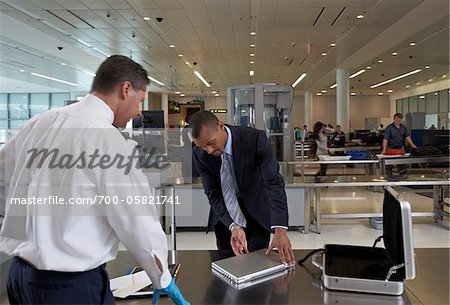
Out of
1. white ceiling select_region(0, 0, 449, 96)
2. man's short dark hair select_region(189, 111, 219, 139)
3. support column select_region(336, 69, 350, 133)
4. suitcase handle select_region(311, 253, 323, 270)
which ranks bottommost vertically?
suitcase handle select_region(311, 253, 323, 270)

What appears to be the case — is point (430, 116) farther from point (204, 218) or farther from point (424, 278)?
point (424, 278)

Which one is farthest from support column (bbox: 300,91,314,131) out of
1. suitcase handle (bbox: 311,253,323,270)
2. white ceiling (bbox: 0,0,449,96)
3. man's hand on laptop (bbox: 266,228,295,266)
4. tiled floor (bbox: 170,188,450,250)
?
man's hand on laptop (bbox: 266,228,295,266)

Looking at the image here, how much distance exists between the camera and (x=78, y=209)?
1.05 metres

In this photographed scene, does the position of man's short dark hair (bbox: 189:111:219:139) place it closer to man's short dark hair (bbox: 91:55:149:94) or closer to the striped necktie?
the striped necktie

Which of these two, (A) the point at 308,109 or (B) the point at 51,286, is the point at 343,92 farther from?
(B) the point at 51,286

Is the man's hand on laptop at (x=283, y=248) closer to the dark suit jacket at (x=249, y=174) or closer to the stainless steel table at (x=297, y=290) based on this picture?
the stainless steel table at (x=297, y=290)

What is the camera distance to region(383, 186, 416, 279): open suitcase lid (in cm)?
139

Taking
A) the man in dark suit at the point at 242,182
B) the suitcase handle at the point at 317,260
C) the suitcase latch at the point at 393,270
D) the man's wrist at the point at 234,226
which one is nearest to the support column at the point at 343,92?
the man in dark suit at the point at 242,182

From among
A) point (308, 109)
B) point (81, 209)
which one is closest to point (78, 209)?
point (81, 209)

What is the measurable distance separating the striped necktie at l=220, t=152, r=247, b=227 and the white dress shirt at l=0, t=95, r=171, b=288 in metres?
1.05

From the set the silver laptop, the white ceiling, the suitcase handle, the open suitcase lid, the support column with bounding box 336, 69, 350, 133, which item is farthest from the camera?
the support column with bounding box 336, 69, 350, 133

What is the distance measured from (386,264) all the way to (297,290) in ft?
1.38

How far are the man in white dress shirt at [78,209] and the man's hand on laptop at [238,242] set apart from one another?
0.85m

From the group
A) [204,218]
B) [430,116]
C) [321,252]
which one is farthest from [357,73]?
[321,252]
